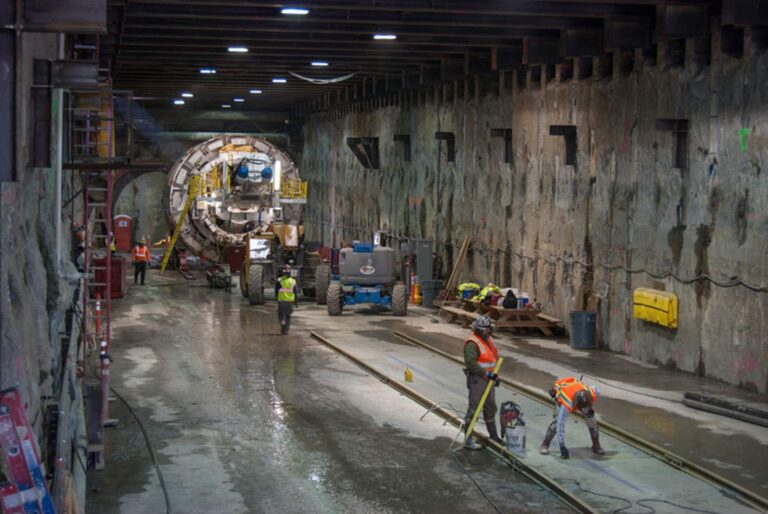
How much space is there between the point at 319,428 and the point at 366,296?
13.9m

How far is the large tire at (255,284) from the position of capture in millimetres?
31391

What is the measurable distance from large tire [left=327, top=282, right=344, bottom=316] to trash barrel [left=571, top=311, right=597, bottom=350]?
7.49 meters

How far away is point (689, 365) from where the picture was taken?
2003cm

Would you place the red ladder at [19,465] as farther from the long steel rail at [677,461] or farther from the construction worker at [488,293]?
the construction worker at [488,293]

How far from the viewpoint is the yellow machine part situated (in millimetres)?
20250

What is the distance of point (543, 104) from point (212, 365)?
10.1m

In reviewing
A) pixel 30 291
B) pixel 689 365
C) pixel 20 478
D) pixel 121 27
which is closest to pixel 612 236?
pixel 689 365

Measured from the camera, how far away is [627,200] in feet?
73.3

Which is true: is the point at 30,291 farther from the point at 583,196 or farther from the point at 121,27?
→ the point at 583,196

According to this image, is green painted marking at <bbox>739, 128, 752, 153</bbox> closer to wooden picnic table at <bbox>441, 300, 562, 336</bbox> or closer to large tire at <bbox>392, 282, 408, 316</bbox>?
wooden picnic table at <bbox>441, 300, 562, 336</bbox>

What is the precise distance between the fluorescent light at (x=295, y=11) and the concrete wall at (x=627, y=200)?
6257 millimetres

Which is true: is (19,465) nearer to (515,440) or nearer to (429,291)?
(515,440)

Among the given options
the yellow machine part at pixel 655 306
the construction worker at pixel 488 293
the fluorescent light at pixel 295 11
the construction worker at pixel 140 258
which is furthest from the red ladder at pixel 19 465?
the construction worker at pixel 140 258

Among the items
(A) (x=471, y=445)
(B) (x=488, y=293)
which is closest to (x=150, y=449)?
(A) (x=471, y=445)
